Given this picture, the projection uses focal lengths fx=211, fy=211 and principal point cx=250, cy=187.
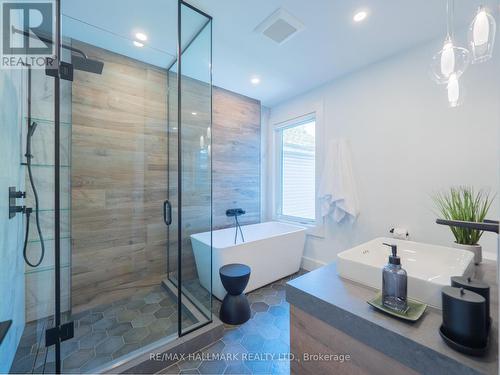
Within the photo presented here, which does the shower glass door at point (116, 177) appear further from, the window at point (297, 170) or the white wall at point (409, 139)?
the white wall at point (409, 139)

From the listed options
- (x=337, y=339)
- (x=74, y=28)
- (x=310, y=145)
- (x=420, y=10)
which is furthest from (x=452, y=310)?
(x=74, y=28)

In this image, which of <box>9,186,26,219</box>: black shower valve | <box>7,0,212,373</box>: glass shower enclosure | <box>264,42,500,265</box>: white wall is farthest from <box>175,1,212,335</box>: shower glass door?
<box>264,42,500,265</box>: white wall

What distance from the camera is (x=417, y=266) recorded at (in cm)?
128

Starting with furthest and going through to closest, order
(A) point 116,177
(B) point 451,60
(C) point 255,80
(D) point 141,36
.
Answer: (C) point 255,80 < (A) point 116,177 < (D) point 141,36 < (B) point 451,60

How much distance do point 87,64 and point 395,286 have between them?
→ 2860 millimetres

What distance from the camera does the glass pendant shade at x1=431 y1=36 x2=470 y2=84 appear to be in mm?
1265

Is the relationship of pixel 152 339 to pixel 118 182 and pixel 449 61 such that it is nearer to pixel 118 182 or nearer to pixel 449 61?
pixel 118 182

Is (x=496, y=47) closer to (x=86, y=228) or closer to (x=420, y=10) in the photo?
(x=420, y=10)

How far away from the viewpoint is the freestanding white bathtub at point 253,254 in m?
2.27

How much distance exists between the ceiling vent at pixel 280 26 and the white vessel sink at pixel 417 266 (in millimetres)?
1895

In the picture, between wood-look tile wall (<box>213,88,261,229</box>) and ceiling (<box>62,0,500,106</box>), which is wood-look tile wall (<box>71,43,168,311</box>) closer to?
ceiling (<box>62,0,500,106</box>)

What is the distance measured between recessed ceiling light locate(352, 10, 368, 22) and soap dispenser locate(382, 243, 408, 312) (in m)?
1.96
